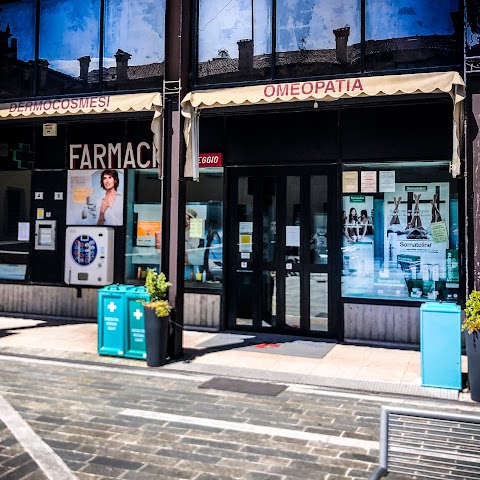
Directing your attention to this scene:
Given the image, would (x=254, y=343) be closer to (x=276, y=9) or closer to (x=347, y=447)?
(x=347, y=447)

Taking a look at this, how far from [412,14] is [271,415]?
6624mm

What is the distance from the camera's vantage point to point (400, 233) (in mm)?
10133

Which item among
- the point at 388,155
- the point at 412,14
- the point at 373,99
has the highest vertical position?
the point at 412,14

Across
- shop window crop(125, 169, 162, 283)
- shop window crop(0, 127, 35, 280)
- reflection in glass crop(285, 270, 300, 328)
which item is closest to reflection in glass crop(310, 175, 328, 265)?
reflection in glass crop(285, 270, 300, 328)

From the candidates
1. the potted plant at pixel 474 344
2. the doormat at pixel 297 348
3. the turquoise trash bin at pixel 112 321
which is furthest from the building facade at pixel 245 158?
the potted plant at pixel 474 344

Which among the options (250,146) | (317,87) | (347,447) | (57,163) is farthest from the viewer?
(57,163)

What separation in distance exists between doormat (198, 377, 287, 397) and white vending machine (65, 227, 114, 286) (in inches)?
198

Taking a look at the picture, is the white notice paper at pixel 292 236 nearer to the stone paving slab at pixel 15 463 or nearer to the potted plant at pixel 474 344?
the potted plant at pixel 474 344

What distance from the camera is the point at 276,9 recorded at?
378 inches

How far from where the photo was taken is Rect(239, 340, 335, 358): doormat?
9.19 m

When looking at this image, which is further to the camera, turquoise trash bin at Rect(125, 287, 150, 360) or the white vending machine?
the white vending machine

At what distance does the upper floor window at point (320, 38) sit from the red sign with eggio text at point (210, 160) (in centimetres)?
172

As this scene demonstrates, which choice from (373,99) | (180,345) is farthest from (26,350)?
(373,99)

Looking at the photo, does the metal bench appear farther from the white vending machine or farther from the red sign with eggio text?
the white vending machine
